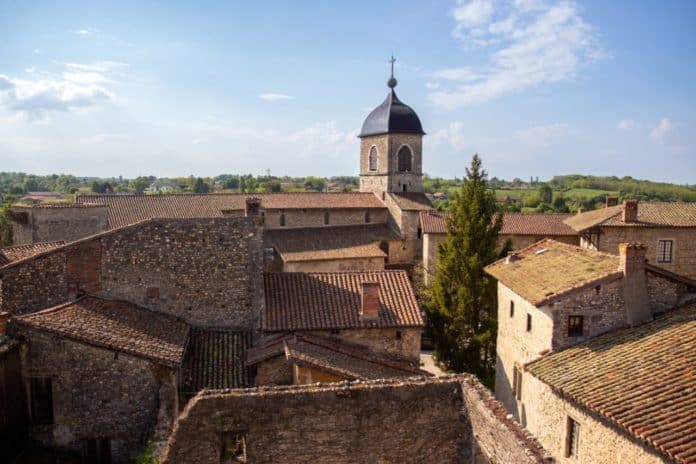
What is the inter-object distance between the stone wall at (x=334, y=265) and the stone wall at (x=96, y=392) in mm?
18638

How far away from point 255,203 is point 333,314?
5340mm

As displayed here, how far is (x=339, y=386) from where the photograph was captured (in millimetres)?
9977

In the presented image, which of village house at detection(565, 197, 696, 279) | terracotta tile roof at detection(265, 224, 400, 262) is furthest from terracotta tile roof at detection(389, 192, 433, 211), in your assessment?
village house at detection(565, 197, 696, 279)

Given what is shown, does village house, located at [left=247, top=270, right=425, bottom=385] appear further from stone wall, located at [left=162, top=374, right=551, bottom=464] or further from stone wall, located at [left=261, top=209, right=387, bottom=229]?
stone wall, located at [left=261, top=209, right=387, bottom=229]

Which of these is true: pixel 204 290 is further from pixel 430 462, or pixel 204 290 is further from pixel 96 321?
pixel 430 462

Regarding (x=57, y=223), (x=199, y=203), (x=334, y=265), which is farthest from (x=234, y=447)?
(x=199, y=203)

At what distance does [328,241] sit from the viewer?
35.1m

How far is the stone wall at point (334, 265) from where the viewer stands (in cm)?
3200

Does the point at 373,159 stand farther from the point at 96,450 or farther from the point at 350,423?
the point at 350,423

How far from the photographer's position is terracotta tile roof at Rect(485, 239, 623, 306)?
1428cm

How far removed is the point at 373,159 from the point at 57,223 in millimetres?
24448

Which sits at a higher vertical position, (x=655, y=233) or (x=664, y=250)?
(x=655, y=233)

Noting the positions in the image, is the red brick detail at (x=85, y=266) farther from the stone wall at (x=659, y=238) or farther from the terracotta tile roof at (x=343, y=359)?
the stone wall at (x=659, y=238)

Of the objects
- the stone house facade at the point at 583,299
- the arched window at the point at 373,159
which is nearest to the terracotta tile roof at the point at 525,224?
the arched window at the point at 373,159
